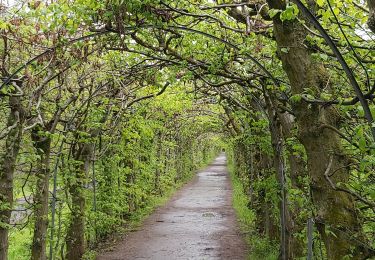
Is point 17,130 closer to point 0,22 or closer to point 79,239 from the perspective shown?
point 0,22

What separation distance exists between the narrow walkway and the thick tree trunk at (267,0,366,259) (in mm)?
6683

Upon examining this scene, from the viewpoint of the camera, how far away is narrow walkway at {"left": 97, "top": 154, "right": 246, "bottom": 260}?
10586 millimetres

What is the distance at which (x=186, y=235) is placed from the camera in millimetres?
12961

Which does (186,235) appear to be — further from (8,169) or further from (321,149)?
(321,149)

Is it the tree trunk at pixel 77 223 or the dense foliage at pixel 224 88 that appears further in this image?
the tree trunk at pixel 77 223

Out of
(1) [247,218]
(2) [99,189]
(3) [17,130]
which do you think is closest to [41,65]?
(3) [17,130]

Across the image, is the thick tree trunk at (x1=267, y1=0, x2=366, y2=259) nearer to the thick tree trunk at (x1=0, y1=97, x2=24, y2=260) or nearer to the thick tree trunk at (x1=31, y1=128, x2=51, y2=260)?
the thick tree trunk at (x1=0, y1=97, x2=24, y2=260)

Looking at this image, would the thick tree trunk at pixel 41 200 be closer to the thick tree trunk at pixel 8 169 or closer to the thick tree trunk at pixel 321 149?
the thick tree trunk at pixel 8 169

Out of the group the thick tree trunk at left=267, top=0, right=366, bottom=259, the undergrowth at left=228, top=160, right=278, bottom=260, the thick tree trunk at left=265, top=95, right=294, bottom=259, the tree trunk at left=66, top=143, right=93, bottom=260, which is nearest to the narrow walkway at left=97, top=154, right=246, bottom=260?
the undergrowth at left=228, top=160, right=278, bottom=260

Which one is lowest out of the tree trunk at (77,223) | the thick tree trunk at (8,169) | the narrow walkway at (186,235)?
the narrow walkway at (186,235)

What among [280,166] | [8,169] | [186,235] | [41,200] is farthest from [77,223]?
[280,166]

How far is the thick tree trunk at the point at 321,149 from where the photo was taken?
12.3ft

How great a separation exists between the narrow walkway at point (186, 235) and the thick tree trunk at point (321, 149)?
6.68 metres

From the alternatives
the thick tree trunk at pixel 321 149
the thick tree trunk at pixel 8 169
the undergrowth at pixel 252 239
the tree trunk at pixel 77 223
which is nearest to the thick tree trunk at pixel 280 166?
the undergrowth at pixel 252 239
